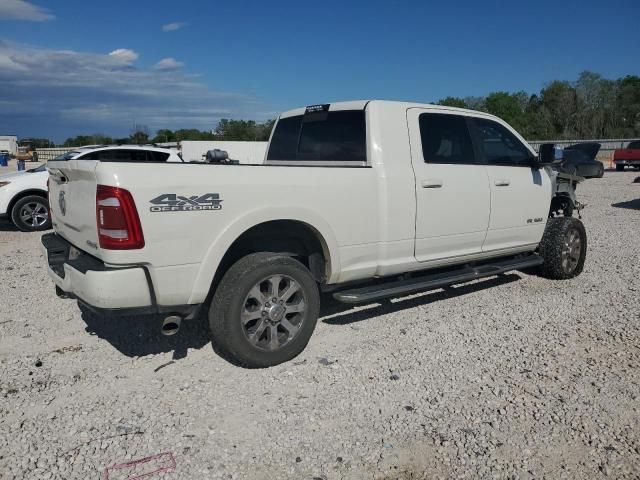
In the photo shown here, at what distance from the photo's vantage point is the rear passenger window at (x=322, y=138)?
459 centimetres

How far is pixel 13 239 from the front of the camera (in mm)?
9227

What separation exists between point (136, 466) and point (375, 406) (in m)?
1.46

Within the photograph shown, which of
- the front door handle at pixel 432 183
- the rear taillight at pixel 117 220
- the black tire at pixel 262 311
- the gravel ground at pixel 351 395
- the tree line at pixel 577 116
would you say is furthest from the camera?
the tree line at pixel 577 116

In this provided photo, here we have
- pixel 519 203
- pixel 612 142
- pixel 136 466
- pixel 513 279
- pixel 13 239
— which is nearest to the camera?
pixel 136 466

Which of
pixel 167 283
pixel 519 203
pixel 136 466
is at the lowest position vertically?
pixel 136 466

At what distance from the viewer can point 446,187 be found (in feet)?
15.5

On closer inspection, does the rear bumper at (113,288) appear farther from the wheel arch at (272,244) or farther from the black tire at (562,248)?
the black tire at (562,248)

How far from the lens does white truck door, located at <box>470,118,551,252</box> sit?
17.4ft

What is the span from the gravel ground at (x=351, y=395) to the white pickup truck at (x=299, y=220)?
1.33 ft

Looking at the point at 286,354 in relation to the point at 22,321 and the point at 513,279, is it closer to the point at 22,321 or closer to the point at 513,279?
the point at 22,321

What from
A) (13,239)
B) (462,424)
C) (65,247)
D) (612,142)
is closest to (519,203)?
(462,424)

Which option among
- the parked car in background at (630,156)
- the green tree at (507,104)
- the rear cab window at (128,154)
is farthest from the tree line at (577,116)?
the rear cab window at (128,154)

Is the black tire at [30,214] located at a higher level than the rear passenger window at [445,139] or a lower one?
lower

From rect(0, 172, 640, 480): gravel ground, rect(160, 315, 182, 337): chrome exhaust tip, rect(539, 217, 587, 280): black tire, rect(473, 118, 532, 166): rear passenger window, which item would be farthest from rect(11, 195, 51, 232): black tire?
rect(539, 217, 587, 280): black tire
